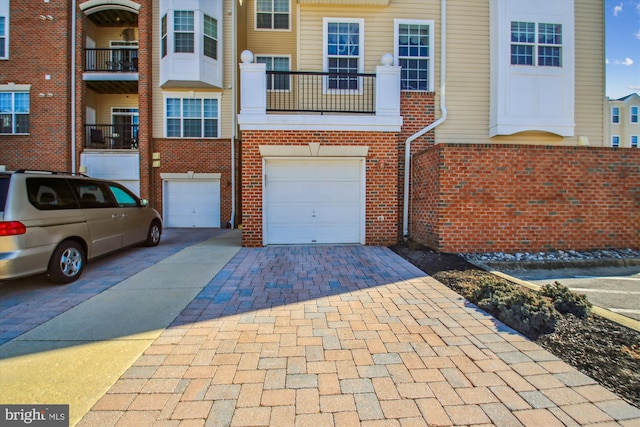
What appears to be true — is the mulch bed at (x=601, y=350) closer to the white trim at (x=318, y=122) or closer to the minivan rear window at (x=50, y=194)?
the white trim at (x=318, y=122)

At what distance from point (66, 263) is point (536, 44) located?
39.2ft

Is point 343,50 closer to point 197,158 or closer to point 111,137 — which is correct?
point 197,158

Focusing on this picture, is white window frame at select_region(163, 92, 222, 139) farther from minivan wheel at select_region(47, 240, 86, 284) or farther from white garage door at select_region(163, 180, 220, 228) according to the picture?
minivan wheel at select_region(47, 240, 86, 284)

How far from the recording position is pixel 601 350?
2.80m

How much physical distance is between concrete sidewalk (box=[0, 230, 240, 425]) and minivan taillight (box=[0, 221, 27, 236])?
1.29 meters

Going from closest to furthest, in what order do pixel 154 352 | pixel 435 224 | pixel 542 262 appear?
pixel 154 352, pixel 542 262, pixel 435 224

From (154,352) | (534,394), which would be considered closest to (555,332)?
(534,394)

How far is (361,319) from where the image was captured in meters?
3.55

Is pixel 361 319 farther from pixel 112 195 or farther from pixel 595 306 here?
pixel 112 195

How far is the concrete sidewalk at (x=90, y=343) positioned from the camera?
2.33 m

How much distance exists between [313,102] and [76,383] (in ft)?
25.8

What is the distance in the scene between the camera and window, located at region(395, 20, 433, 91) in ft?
29.0

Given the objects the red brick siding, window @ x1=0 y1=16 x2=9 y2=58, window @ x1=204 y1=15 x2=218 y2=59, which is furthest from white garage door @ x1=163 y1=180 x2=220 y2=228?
window @ x1=0 y1=16 x2=9 y2=58

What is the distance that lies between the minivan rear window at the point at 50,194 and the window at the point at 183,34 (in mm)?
9395
